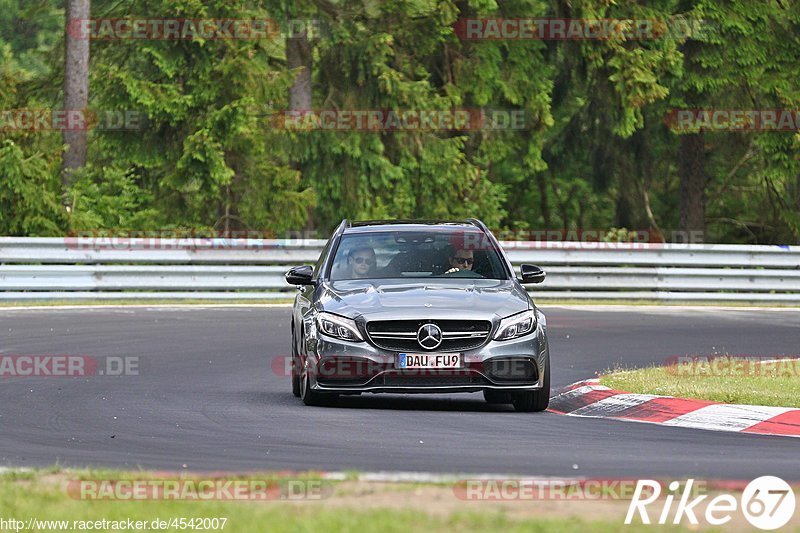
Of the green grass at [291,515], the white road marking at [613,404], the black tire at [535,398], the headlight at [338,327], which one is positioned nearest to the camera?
the green grass at [291,515]

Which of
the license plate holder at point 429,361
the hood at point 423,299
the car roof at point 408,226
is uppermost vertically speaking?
the car roof at point 408,226

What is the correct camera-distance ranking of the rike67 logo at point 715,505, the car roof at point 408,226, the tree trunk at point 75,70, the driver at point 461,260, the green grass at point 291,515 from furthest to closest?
the tree trunk at point 75,70 → the car roof at point 408,226 → the driver at point 461,260 → the rike67 logo at point 715,505 → the green grass at point 291,515

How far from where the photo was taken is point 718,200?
154 feet

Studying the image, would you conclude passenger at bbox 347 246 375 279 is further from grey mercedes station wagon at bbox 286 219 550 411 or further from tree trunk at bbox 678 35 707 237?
tree trunk at bbox 678 35 707 237

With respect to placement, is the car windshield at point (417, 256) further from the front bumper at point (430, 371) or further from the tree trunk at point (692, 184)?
the tree trunk at point (692, 184)

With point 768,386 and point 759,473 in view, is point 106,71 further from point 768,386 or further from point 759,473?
point 759,473

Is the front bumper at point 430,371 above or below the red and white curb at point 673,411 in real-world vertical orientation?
above

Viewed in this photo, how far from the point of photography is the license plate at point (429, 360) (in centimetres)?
1283

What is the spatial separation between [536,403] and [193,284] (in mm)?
15030

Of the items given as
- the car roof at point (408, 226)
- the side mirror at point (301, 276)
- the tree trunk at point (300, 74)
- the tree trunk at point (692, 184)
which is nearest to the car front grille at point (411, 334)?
the side mirror at point (301, 276)

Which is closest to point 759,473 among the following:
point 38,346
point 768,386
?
point 768,386

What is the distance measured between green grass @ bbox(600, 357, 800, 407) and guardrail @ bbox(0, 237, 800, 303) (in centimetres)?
1175

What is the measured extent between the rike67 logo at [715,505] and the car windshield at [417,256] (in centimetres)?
615

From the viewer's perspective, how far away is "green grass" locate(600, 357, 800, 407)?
44.1ft
